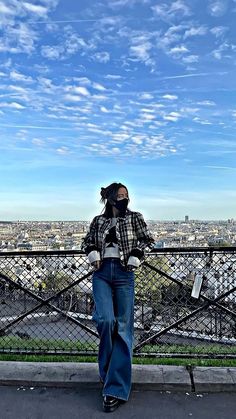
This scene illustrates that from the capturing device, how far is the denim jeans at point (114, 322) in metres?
3.39

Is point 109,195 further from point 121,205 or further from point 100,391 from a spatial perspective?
point 100,391

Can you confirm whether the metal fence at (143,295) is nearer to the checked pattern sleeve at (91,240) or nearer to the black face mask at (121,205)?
the checked pattern sleeve at (91,240)

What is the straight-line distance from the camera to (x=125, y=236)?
354 cm

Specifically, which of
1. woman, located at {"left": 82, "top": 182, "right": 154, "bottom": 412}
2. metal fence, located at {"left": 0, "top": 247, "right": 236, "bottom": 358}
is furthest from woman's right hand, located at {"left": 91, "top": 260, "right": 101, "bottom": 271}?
metal fence, located at {"left": 0, "top": 247, "right": 236, "bottom": 358}

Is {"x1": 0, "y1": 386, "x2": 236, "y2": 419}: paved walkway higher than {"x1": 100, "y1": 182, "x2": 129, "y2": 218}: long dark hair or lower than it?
lower

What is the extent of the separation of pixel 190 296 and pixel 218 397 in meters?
1.35


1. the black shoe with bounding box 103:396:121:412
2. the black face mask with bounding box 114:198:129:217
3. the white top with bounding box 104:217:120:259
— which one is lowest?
the black shoe with bounding box 103:396:121:412

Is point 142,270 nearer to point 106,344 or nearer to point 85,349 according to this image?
point 85,349

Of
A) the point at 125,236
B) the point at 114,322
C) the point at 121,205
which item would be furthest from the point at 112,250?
the point at 114,322

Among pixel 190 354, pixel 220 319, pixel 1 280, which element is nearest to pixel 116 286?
pixel 190 354

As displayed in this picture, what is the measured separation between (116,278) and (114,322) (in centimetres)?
37

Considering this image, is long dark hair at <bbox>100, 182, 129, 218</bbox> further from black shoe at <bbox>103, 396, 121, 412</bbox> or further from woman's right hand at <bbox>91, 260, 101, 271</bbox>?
black shoe at <bbox>103, 396, 121, 412</bbox>

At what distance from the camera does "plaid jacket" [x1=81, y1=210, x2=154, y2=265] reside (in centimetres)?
352

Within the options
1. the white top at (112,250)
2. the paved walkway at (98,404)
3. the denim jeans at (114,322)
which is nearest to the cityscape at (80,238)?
the white top at (112,250)
